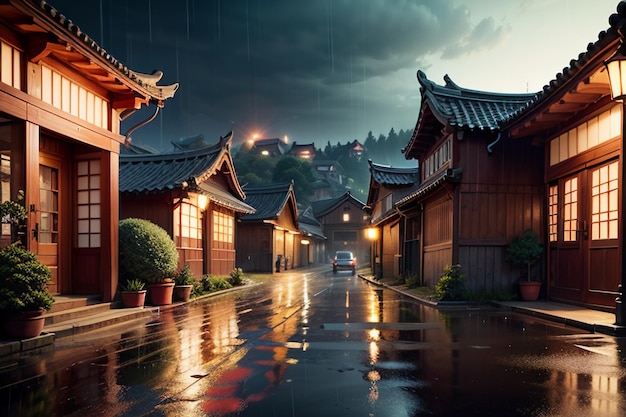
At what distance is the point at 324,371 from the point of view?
18.9 ft

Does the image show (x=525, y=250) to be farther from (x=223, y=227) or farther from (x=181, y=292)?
(x=223, y=227)

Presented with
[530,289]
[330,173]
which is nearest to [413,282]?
[530,289]

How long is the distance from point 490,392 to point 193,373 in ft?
11.0

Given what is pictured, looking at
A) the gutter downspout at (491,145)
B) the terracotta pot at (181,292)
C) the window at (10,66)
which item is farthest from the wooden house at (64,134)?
the gutter downspout at (491,145)

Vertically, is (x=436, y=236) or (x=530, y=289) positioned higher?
(x=436, y=236)

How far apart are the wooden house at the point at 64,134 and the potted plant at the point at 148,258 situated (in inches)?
38.8

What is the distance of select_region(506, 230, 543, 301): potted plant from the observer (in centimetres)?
1343

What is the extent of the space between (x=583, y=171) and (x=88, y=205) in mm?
12416

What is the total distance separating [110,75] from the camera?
11016mm

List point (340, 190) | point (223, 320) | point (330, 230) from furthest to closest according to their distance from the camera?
point (340, 190), point (330, 230), point (223, 320)

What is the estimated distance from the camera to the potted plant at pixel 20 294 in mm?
7312

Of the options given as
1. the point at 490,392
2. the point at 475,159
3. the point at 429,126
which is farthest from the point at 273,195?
the point at 490,392

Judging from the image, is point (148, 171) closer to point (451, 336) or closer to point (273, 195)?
point (451, 336)

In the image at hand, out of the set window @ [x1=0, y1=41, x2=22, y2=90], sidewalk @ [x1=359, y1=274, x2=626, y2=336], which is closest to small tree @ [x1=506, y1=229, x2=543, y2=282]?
sidewalk @ [x1=359, y1=274, x2=626, y2=336]
